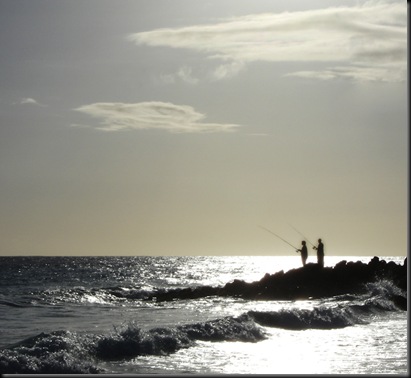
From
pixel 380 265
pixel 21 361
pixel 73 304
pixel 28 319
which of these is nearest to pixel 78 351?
pixel 21 361

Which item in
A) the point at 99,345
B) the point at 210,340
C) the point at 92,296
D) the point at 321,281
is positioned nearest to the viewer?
the point at 99,345

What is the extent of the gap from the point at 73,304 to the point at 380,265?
12871 millimetres

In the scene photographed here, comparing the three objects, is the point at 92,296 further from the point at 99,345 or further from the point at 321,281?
the point at 99,345

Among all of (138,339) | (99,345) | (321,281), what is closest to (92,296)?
(321,281)

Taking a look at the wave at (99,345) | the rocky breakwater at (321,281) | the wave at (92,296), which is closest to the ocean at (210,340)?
the wave at (99,345)

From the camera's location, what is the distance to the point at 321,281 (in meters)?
29.1

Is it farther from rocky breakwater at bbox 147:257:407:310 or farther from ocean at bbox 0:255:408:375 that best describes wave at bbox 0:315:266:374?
rocky breakwater at bbox 147:257:407:310

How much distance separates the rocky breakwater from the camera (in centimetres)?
2895

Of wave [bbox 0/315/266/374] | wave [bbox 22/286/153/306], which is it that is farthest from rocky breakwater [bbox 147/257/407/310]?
wave [bbox 0/315/266/374]

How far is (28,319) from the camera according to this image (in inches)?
911

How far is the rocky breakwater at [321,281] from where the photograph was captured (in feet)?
95.0

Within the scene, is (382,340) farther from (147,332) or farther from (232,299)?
(232,299)

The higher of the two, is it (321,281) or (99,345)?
(321,281)

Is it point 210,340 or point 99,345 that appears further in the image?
point 210,340
